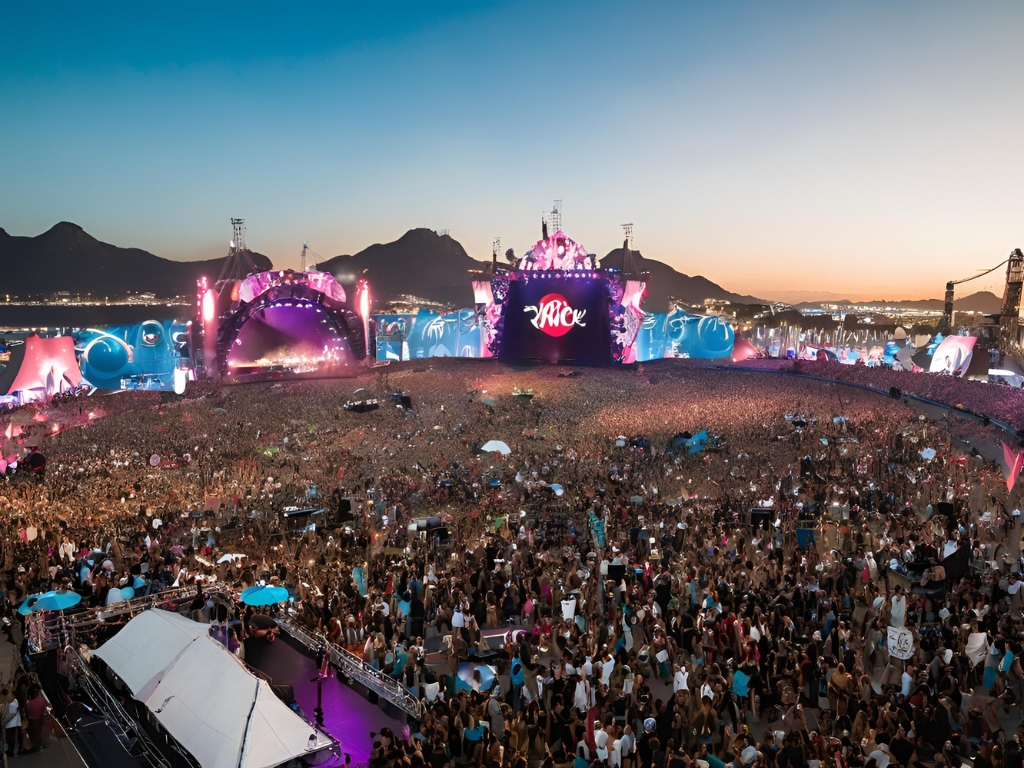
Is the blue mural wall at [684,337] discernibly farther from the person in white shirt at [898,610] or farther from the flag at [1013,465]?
the person in white shirt at [898,610]

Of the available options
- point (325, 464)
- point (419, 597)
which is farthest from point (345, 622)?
point (325, 464)

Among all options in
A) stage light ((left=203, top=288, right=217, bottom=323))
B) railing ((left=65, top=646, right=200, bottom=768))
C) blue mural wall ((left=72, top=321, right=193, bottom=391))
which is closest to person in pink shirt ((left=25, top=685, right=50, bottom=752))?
railing ((left=65, top=646, right=200, bottom=768))

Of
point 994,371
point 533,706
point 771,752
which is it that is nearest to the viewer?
point 771,752

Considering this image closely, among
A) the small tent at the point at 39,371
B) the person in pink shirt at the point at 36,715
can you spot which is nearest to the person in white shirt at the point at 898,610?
the person in pink shirt at the point at 36,715

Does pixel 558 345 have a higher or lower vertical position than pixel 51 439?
higher

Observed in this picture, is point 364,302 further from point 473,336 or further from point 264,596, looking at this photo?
point 264,596

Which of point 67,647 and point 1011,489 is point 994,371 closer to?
point 1011,489
